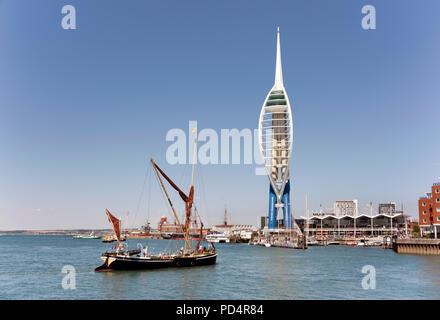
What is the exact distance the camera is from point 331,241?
555 feet

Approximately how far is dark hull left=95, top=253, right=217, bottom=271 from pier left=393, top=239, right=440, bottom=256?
56471 millimetres

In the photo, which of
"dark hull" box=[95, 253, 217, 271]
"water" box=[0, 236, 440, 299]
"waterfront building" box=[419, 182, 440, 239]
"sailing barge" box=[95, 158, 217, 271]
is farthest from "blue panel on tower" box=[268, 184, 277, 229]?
"water" box=[0, 236, 440, 299]

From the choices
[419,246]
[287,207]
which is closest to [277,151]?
[287,207]

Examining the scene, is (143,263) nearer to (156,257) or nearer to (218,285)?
(156,257)

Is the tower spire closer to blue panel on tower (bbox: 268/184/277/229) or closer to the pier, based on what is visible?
blue panel on tower (bbox: 268/184/277/229)

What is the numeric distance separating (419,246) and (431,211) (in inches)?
493

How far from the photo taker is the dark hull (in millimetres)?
52062

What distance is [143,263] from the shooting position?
177 feet

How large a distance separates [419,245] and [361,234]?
96758 mm

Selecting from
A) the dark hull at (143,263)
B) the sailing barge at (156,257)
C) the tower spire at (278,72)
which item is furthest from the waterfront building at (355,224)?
the dark hull at (143,263)

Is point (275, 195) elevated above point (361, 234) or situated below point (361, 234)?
above
